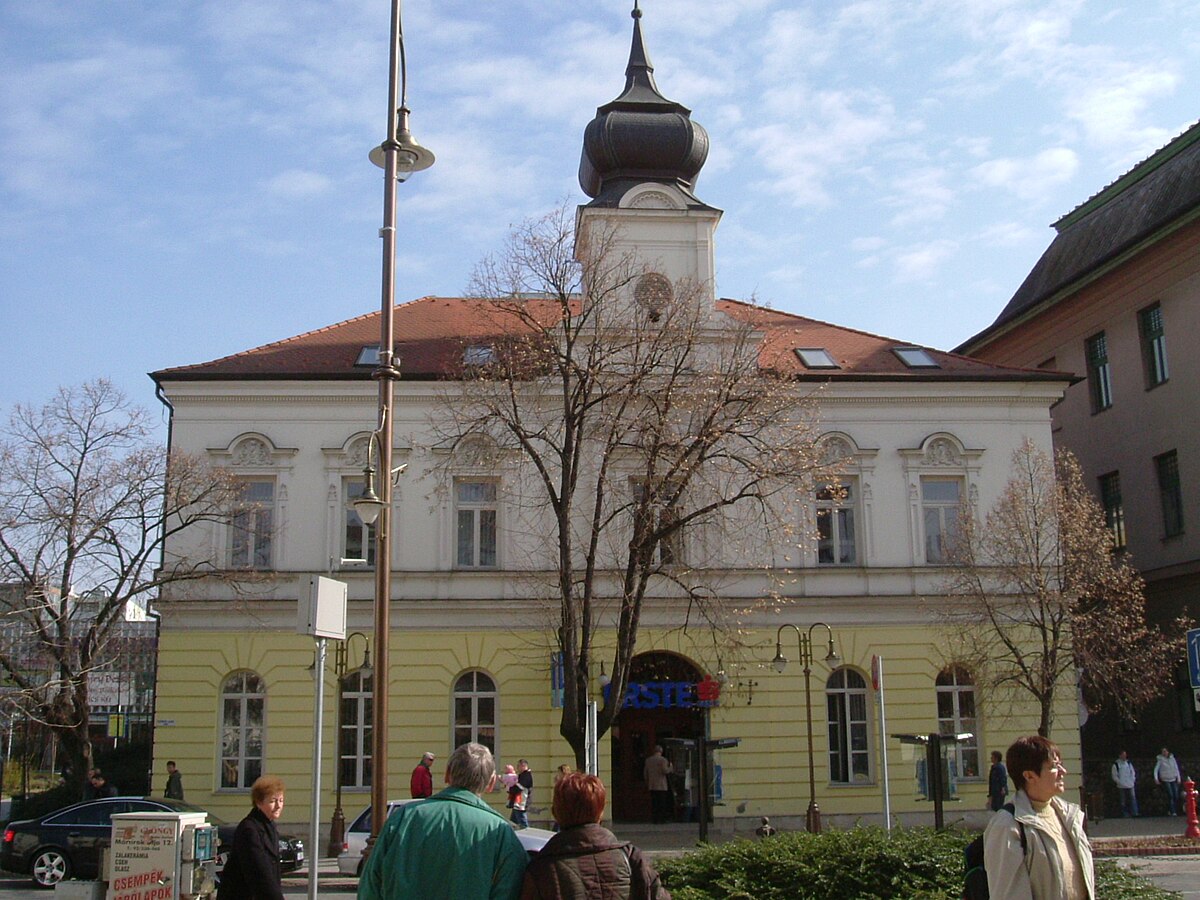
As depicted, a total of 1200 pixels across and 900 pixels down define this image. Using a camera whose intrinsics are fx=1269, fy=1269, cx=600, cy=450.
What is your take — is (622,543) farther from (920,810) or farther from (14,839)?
(14,839)

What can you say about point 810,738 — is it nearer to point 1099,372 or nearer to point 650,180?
point 650,180

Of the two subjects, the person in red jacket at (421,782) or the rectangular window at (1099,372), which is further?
the rectangular window at (1099,372)

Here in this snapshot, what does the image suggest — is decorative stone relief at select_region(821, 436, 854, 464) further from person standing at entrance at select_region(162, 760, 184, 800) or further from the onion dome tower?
person standing at entrance at select_region(162, 760, 184, 800)

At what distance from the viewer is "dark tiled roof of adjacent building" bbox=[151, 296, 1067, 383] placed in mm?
30281

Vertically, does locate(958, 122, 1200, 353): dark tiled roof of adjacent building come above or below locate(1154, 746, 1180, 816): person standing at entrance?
above

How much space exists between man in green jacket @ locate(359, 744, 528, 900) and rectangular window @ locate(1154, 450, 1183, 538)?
104 ft

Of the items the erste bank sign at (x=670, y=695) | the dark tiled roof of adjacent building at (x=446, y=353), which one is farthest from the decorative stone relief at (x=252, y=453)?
the erste bank sign at (x=670, y=695)

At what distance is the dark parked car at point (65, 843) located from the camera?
20219 millimetres

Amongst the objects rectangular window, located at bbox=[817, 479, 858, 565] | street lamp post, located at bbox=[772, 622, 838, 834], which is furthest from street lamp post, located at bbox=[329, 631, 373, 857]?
rectangular window, located at bbox=[817, 479, 858, 565]

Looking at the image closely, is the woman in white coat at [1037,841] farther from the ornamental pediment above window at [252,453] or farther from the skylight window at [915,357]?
the skylight window at [915,357]

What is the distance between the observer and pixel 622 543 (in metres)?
29.1

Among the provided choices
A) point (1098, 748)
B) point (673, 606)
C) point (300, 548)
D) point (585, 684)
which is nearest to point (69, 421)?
point (300, 548)

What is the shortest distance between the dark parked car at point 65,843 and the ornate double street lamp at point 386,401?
327 inches

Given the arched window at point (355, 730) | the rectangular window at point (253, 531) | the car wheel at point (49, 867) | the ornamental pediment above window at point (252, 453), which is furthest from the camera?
the ornamental pediment above window at point (252, 453)
